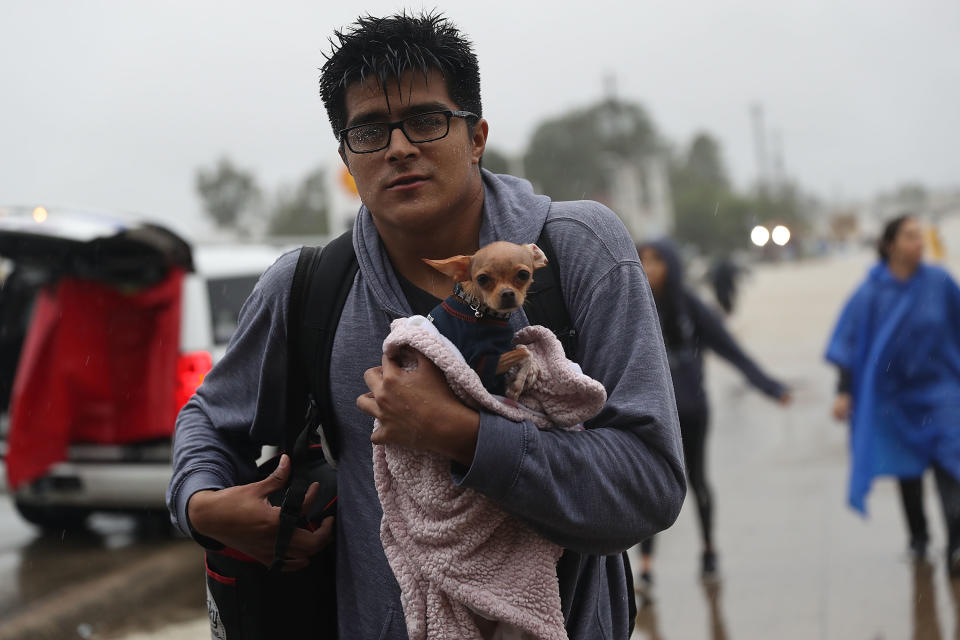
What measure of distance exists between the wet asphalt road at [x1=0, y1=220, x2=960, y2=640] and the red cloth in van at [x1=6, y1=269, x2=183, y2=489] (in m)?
0.85

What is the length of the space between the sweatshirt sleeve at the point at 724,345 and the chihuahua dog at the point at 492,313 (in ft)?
15.1

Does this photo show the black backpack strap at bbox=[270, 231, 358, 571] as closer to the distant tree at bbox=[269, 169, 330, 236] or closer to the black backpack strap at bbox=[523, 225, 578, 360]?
the black backpack strap at bbox=[523, 225, 578, 360]

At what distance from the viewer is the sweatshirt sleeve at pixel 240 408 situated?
6.72ft

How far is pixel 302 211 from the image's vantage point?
6675 centimetres

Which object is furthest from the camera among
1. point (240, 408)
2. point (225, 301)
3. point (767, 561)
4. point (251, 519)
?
point (225, 301)

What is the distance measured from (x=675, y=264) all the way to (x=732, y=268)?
45.6 ft

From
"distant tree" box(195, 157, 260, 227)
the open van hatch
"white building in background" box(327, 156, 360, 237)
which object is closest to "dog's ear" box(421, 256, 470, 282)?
the open van hatch

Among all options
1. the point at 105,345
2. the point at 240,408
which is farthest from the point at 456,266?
the point at 105,345

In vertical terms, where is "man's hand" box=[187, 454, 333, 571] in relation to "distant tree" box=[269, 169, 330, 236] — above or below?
below

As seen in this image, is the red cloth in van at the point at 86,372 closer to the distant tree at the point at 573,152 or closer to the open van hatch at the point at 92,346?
the open van hatch at the point at 92,346

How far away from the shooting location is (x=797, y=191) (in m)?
113

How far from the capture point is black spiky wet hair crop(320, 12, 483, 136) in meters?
1.83

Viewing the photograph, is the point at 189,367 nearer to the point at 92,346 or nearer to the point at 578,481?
the point at 92,346

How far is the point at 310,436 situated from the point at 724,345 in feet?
14.8
